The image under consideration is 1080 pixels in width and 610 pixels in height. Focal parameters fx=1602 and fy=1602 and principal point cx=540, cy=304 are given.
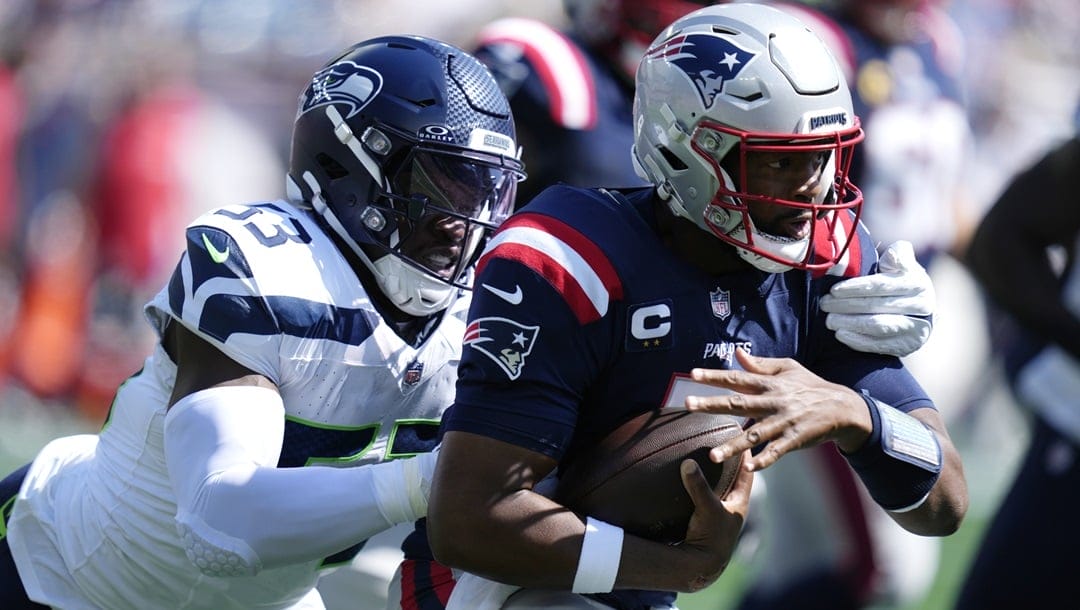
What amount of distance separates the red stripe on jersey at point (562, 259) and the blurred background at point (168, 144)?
17.3ft

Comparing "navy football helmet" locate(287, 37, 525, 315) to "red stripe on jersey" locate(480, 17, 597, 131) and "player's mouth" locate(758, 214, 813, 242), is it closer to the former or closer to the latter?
"player's mouth" locate(758, 214, 813, 242)

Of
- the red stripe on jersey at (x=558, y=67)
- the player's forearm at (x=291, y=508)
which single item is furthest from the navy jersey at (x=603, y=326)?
the red stripe on jersey at (x=558, y=67)

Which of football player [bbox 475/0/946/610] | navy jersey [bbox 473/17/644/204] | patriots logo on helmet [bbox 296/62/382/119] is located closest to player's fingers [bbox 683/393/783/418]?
patriots logo on helmet [bbox 296/62/382/119]

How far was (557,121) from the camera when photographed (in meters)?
4.28

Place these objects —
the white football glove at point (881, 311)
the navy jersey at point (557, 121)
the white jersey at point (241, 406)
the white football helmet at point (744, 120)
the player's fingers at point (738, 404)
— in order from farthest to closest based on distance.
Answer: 1. the navy jersey at point (557, 121)
2. the white jersey at point (241, 406)
3. the white football glove at point (881, 311)
4. the white football helmet at point (744, 120)
5. the player's fingers at point (738, 404)

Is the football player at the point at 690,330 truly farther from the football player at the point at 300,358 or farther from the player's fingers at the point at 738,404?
the football player at the point at 300,358

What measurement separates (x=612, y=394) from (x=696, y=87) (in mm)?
507

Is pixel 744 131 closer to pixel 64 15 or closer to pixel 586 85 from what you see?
pixel 586 85

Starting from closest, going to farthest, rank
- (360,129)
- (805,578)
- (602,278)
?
(602,278)
(360,129)
(805,578)

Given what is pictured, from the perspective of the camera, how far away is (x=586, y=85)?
437 cm

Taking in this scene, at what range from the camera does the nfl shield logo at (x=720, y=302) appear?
2.54 metres

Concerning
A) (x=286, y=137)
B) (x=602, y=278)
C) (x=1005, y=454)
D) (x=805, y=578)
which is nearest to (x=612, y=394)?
(x=602, y=278)

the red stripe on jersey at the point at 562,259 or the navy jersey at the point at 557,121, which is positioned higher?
the red stripe on jersey at the point at 562,259

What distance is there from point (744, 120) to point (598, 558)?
716mm
